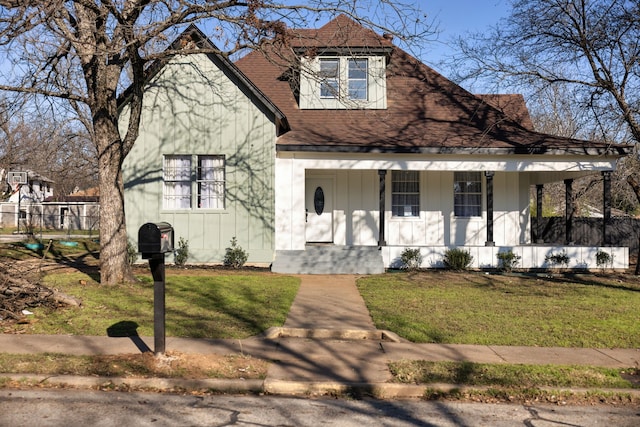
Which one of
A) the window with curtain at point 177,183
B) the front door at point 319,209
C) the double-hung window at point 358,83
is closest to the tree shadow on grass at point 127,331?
the window with curtain at point 177,183

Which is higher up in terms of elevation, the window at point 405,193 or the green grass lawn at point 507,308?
the window at point 405,193

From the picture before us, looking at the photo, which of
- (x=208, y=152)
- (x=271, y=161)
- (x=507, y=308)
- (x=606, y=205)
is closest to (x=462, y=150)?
(x=606, y=205)

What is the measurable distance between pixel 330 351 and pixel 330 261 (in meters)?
8.16

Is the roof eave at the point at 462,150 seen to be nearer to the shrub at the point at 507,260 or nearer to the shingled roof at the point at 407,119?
the shingled roof at the point at 407,119

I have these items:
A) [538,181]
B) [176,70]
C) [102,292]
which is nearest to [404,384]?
[102,292]

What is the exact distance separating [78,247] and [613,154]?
18.2 metres

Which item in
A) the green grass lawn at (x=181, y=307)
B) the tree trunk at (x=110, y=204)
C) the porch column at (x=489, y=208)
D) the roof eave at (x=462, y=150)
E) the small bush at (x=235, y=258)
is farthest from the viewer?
A: the porch column at (x=489, y=208)

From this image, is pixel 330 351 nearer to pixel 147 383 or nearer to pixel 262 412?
pixel 262 412

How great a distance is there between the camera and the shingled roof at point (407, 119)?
16141 mm

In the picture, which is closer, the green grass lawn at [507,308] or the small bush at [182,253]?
the green grass lawn at [507,308]

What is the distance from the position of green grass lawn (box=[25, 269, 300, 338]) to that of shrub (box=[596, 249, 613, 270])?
899 centimetres

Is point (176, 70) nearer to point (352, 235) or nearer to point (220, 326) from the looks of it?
point (352, 235)

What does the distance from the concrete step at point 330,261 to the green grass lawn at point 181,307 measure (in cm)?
211

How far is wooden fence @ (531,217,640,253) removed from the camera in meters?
22.4
